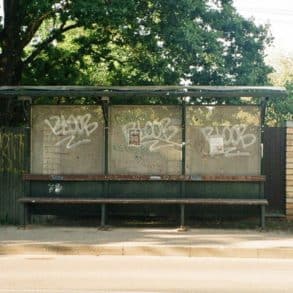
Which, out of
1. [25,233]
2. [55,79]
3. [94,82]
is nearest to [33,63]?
[55,79]

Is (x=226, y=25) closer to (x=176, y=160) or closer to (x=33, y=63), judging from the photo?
(x=33, y=63)

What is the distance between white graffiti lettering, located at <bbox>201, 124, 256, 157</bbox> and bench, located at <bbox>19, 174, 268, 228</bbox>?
61 cm

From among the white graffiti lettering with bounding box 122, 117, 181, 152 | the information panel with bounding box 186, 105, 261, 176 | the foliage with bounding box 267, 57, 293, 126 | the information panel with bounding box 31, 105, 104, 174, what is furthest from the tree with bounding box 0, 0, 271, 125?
the information panel with bounding box 186, 105, 261, 176

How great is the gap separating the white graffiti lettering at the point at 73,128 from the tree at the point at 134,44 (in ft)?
11.4

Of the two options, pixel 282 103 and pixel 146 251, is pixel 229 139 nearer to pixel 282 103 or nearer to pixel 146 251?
pixel 146 251

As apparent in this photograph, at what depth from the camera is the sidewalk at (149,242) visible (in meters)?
10.8

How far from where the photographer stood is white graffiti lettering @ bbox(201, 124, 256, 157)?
13484mm

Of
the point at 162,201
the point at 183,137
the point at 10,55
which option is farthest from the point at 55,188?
the point at 10,55

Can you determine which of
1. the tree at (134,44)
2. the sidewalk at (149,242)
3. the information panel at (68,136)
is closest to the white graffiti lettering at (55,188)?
the information panel at (68,136)

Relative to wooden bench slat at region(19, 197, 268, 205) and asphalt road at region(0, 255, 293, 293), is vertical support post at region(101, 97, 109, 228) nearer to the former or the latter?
wooden bench slat at region(19, 197, 268, 205)

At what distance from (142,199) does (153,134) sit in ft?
4.68

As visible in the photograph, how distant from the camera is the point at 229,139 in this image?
532 inches

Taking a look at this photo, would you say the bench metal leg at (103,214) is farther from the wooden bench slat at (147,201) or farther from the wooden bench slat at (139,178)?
the wooden bench slat at (139,178)

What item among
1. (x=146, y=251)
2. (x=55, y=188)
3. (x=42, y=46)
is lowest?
(x=146, y=251)
